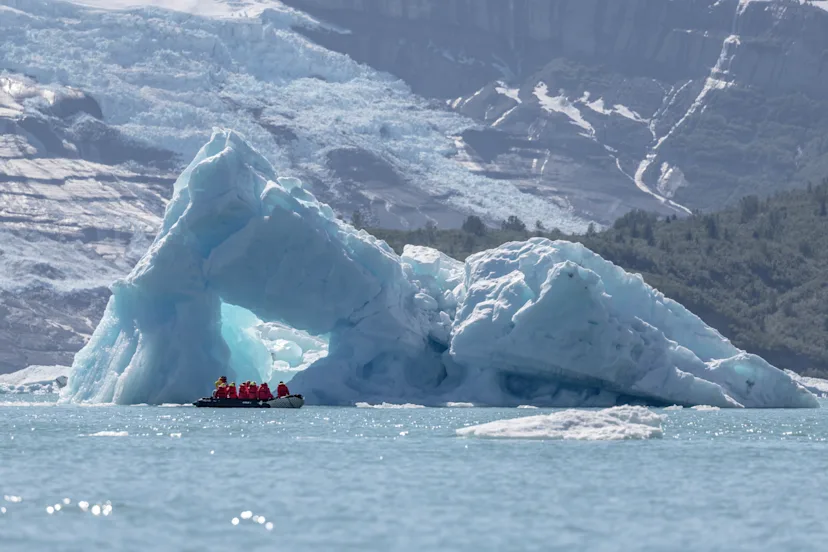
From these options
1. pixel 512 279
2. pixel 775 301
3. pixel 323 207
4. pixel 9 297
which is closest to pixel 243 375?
pixel 323 207

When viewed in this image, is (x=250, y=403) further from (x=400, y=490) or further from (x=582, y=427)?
(x=400, y=490)

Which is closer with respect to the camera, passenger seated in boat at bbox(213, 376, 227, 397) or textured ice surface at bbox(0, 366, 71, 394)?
passenger seated in boat at bbox(213, 376, 227, 397)

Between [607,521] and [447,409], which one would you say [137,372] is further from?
[607,521]

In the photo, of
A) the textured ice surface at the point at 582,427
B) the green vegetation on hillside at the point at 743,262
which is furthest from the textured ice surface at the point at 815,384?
the textured ice surface at the point at 582,427

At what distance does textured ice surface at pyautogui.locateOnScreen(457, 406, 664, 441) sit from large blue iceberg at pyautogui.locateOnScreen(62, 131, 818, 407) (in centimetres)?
2016

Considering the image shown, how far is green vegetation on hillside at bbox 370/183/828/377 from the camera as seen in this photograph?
16188cm

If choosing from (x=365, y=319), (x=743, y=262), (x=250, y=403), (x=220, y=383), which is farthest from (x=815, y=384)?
(x=220, y=383)

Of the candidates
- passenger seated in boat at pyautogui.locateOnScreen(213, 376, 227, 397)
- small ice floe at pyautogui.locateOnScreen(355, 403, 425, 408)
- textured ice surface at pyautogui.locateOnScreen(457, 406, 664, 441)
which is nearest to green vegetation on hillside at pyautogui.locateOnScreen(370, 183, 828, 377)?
small ice floe at pyautogui.locateOnScreen(355, 403, 425, 408)

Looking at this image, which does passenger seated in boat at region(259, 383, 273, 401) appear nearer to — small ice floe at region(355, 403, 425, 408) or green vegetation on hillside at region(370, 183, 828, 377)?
small ice floe at region(355, 403, 425, 408)

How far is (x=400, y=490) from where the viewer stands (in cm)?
3750

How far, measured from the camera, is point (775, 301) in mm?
178500

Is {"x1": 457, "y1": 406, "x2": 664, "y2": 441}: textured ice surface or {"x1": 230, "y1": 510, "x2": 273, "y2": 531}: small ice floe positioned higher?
{"x1": 457, "y1": 406, "x2": 664, "y2": 441}: textured ice surface

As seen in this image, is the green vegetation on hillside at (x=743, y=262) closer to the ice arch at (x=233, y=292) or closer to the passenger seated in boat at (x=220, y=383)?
the ice arch at (x=233, y=292)

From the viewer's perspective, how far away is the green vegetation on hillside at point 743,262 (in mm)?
161875
